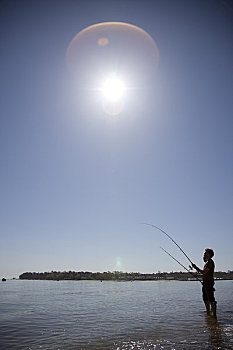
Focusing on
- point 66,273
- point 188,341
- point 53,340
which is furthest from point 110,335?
point 66,273

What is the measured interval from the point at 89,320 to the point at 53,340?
13.6 ft

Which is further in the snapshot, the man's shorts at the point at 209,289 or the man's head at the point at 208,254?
the man's head at the point at 208,254

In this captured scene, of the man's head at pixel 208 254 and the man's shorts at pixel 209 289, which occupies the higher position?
the man's head at pixel 208 254

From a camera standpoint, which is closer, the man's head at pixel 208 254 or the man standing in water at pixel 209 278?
the man standing in water at pixel 209 278

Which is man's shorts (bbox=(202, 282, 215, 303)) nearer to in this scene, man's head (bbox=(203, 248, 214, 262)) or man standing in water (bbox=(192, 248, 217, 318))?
man standing in water (bbox=(192, 248, 217, 318))

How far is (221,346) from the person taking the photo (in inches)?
283

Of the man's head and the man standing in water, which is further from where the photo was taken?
the man's head

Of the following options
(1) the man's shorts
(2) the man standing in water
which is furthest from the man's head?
(1) the man's shorts

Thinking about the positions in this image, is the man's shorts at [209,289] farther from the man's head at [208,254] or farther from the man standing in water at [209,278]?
the man's head at [208,254]

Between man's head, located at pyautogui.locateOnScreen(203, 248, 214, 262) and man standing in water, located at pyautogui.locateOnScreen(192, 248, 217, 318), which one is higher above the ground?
man's head, located at pyautogui.locateOnScreen(203, 248, 214, 262)

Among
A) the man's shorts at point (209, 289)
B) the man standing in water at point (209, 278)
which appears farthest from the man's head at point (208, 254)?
the man's shorts at point (209, 289)

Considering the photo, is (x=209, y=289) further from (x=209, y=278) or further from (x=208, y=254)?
(x=208, y=254)

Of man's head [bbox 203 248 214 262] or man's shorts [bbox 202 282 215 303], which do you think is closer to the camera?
man's shorts [bbox 202 282 215 303]

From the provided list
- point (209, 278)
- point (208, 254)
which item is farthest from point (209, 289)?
point (208, 254)
